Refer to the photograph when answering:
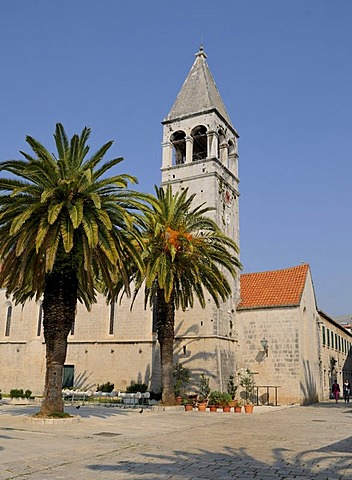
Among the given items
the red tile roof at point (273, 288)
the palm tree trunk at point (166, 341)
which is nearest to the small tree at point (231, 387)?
the red tile roof at point (273, 288)

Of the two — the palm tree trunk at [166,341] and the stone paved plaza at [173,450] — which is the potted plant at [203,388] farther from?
the stone paved plaza at [173,450]

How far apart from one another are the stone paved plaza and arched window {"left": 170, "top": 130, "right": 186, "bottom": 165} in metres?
22.7

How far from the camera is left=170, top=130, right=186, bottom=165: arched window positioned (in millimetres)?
37256

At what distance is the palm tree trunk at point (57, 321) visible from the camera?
58.2 feet

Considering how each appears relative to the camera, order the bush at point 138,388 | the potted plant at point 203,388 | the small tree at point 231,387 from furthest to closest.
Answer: the bush at point 138,388, the small tree at point 231,387, the potted plant at point 203,388

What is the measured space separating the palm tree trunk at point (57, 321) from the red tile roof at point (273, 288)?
58.4 ft

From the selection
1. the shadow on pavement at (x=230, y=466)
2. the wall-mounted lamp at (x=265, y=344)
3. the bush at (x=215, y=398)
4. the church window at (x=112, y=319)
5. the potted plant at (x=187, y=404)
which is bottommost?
the shadow on pavement at (x=230, y=466)

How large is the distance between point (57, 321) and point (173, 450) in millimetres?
7897

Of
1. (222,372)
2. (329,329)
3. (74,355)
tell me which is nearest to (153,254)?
(222,372)

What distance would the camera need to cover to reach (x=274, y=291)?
3388cm

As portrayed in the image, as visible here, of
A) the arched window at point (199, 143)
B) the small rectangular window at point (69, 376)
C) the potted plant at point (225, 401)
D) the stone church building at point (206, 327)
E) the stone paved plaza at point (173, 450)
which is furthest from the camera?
the arched window at point (199, 143)

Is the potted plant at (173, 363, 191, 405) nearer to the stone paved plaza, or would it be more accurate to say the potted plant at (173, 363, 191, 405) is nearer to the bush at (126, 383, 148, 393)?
→ the bush at (126, 383, 148, 393)

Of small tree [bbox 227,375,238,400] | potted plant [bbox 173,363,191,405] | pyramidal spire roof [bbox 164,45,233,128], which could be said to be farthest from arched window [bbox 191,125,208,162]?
small tree [bbox 227,375,238,400]

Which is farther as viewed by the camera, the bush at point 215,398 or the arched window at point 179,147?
the arched window at point 179,147
